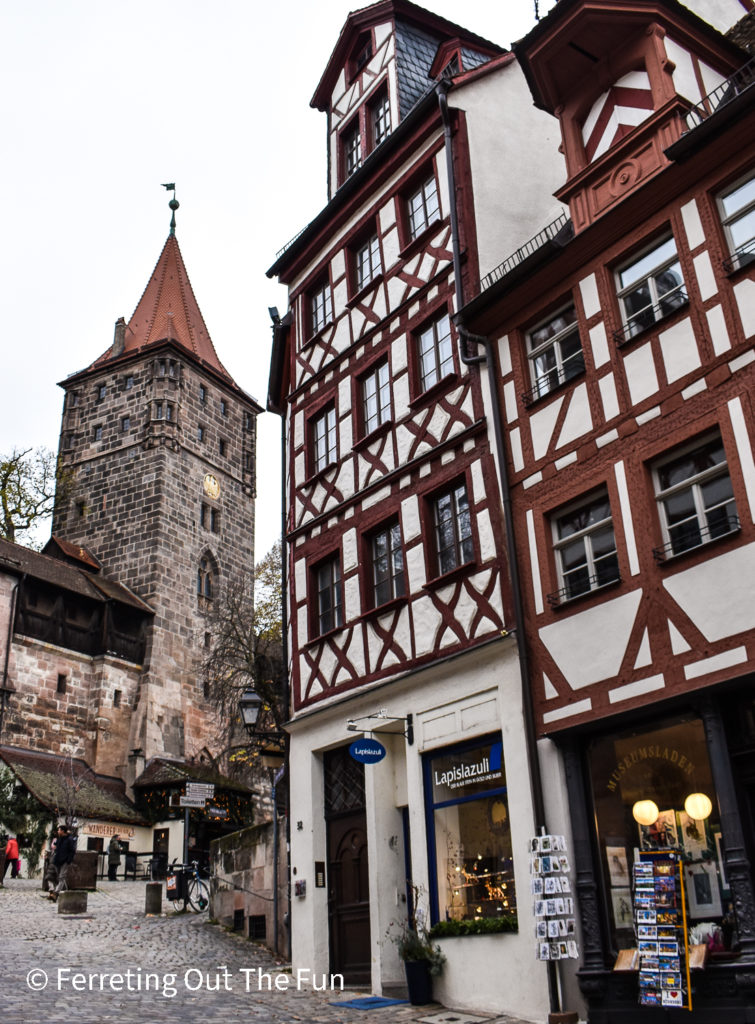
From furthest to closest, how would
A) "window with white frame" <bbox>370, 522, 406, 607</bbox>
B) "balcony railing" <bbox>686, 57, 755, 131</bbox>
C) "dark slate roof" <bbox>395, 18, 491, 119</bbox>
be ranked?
"dark slate roof" <bbox>395, 18, 491, 119</bbox>, "window with white frame" <bbox>370, 522, 406, 607</bbox>, "balcony railing" <bbox>686, 57, 755, 131</bbox>

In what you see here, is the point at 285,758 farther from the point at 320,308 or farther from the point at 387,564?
the point at 320,308

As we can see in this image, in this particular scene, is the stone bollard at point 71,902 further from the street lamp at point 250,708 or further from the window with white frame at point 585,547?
the window with white frame at point 585,547

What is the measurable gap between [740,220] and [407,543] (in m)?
6.02

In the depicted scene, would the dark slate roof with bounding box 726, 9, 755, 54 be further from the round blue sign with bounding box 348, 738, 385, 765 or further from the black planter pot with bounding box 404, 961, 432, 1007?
the black planter pot with bounding box 404, 961, 432, 1007

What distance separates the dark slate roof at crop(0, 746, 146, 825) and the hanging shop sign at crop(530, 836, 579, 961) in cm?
2309

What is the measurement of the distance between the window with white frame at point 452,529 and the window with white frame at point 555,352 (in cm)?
178

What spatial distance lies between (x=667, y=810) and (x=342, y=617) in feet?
21.6

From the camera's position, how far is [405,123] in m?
16.5

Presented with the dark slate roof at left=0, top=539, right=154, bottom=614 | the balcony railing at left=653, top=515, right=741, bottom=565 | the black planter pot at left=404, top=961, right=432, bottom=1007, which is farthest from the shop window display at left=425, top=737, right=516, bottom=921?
the dark slate roof at left=0, top=539, right=154, bottom=614

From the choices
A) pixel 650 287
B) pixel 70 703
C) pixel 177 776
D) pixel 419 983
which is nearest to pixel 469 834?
pixel 419 983

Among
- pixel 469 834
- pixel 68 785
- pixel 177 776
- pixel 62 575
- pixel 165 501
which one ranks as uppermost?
pixel 165 501

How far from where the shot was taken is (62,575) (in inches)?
1534

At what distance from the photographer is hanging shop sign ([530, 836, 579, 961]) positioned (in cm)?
1034

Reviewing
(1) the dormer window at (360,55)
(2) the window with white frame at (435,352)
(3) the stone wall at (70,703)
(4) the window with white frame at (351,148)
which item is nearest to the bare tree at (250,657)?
(3) the stone wall at (70,703)
